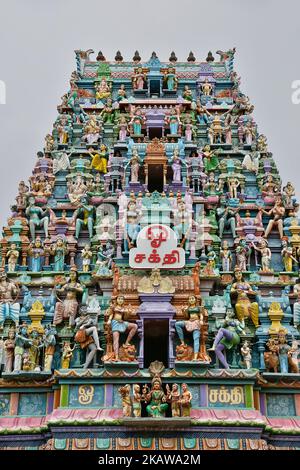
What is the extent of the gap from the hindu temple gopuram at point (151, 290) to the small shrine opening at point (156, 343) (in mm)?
62

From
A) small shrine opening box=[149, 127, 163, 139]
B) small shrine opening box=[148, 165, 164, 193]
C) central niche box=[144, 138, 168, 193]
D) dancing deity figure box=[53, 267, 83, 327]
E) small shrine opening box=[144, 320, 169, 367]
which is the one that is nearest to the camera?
dancing deity figure box=[53, 267, 83, 327]

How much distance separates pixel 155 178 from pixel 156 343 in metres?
8.23

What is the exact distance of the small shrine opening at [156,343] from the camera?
26.6 m

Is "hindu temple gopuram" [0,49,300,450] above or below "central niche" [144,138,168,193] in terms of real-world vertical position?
below

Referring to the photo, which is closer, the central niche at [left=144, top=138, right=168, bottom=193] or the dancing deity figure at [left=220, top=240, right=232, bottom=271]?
the dancing deity figure at [left=220, top=240, right=232, bottom=271]

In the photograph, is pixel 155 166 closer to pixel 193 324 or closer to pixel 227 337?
pixel 193 324

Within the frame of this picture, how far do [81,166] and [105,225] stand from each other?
13.4ft

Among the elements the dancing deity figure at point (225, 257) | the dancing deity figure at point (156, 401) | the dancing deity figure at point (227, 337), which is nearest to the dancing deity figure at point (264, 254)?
the dancing deity figure at point (225, 257)

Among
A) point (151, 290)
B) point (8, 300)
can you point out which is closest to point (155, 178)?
point (151, 290)

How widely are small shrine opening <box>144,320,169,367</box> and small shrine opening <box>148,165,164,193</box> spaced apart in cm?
741

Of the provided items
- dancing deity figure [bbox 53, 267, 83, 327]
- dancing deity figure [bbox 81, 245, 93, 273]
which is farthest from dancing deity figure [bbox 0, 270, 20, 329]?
dancing deity figure [bbox 81, 245, 93, 273]

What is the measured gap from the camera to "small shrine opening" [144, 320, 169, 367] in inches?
1048

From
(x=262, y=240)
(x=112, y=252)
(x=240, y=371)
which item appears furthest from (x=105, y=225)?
(x=240, y=371)

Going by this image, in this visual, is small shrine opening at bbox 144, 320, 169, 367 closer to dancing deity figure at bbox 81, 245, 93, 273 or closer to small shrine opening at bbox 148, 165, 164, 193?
dancing deity figure at bbox 81, 245, 93, 273
